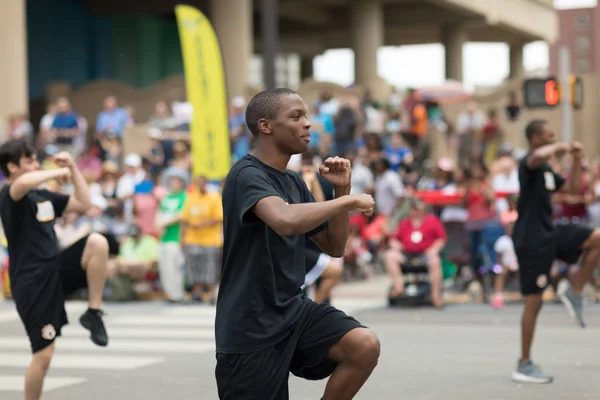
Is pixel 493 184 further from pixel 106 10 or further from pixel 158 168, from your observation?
pixel 106 10

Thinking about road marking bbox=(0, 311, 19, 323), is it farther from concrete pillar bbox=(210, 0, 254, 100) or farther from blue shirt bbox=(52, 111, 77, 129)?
concrete pillar bbox=(210, 0, 254, 100)

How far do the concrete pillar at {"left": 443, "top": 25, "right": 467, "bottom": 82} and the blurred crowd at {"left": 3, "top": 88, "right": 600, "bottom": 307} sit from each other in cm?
2311

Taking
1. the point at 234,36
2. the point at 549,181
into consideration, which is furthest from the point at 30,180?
the point at 234,36

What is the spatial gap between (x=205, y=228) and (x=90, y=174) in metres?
5.82

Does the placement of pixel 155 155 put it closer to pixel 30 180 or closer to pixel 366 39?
pixel 30 180

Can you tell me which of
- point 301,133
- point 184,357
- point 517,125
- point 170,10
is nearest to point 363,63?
point 170,10

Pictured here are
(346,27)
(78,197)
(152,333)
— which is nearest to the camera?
(78,197)

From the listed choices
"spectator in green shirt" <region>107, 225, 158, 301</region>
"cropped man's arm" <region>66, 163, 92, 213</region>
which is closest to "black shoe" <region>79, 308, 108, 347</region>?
"cropped man's arm" <region>66, 163, 92, 213</region>

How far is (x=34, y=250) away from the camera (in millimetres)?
7672

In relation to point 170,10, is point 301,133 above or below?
below

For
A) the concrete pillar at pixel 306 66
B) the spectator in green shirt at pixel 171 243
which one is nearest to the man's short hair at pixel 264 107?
the spectator in green shirt at pixel 171 243

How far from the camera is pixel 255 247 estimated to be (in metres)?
5.26

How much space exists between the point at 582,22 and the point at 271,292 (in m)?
133

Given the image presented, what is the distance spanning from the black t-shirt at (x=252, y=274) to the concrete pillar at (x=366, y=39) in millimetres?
34923
